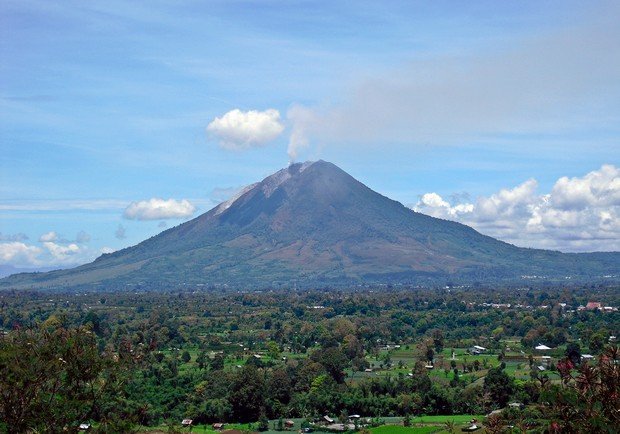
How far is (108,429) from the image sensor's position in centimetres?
1418

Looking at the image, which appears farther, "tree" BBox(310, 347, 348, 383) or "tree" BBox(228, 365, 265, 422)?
"tree" BBox(310, 347, 348, 383)

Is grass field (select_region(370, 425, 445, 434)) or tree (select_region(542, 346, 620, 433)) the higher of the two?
tree (select_region(542, 346, 620, 433))

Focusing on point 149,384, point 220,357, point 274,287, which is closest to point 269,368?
point 220,357

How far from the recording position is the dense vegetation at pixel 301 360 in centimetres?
1384

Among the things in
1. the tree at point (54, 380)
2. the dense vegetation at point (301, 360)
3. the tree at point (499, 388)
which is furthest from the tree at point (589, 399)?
the tree at point (499, 388)

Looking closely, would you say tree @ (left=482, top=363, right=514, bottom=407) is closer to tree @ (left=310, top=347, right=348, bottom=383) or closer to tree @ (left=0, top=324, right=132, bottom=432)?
tree @ (left=310, top=347, right=348, bottom=383)

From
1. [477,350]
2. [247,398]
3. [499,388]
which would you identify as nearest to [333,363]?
[247,398]

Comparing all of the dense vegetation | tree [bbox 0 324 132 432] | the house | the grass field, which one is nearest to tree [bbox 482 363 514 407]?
the dense vegetation

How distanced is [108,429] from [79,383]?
1046 millimetres

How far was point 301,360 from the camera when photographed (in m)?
64.4

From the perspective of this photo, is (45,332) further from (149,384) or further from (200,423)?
(149,384)

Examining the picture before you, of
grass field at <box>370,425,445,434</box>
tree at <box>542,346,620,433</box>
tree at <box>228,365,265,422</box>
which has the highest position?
tree at <box>542,346,620,433</box>

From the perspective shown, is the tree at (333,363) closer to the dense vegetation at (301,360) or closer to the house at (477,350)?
the dense vegetation at (301,360)

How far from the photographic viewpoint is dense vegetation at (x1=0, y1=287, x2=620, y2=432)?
13844 mm
